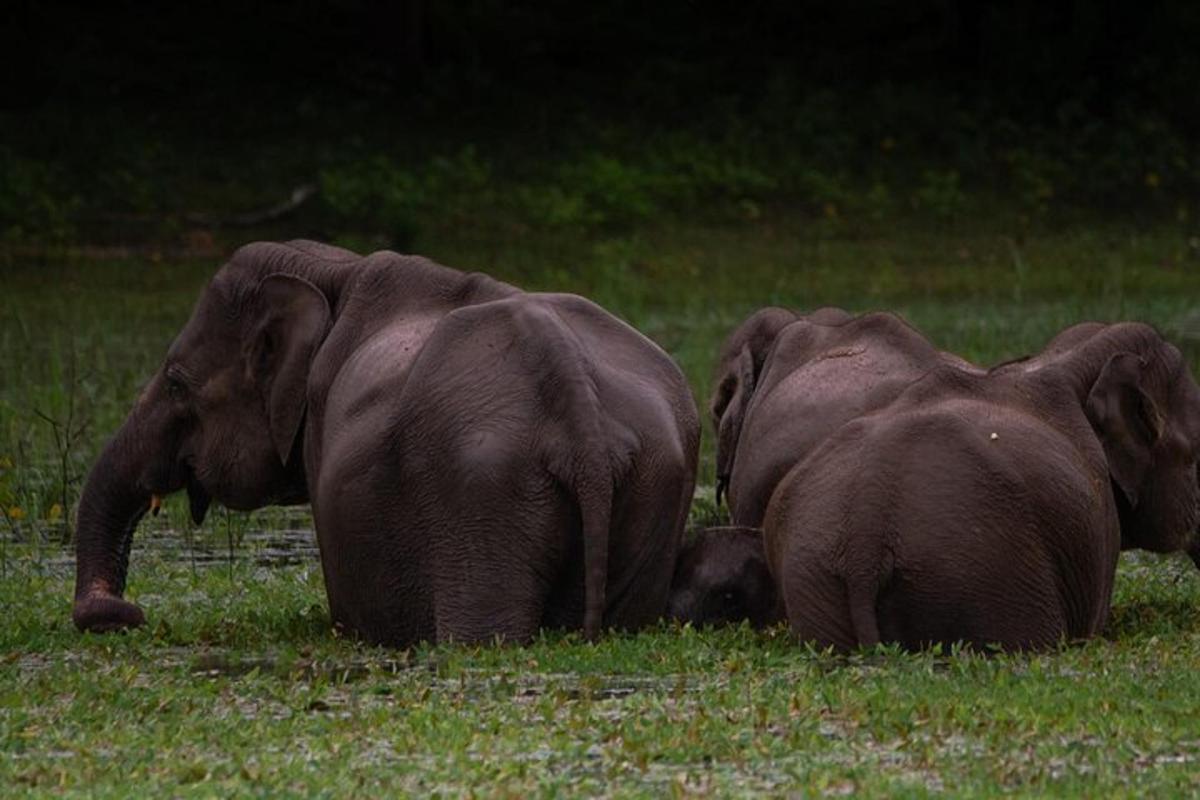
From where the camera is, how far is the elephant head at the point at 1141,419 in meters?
9.68

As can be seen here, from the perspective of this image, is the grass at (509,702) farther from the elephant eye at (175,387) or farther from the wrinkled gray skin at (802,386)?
the wrinkled gray skin at (802,386)

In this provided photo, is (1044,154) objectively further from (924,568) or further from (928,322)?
(924,568)

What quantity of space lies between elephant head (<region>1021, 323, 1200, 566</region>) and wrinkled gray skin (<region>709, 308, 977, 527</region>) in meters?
0.48

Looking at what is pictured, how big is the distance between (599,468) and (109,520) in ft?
8.09

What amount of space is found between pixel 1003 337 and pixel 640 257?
728 cm

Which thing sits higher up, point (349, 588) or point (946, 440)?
point (946, 440)

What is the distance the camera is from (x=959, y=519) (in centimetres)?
870

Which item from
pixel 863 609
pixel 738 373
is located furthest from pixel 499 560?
pixel 738 373

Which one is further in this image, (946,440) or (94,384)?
(94,384)

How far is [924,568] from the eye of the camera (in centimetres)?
866

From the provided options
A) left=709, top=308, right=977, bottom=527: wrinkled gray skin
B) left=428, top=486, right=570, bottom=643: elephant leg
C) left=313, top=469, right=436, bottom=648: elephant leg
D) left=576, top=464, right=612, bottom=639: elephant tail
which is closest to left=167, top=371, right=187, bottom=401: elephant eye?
left=313, top=469, right=436, bottom=648: elephant leg

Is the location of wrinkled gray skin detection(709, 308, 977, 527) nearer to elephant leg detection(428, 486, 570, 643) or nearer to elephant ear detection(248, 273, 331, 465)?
elephant leg detection(428, 486, 570, 643)

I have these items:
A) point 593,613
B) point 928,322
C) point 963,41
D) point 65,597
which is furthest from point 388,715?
point 963,41

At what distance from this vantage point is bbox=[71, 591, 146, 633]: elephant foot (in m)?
10.0
